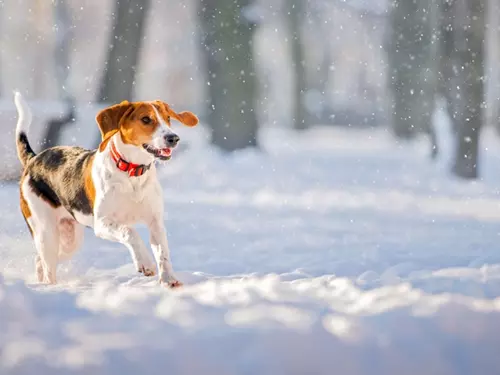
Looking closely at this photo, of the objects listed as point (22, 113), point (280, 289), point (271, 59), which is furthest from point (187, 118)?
point (271, 59)

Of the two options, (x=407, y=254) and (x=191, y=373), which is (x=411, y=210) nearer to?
(x=407, y=254)

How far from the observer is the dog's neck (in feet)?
16.6

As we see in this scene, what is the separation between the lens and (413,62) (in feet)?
57.4

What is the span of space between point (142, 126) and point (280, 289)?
1.34 meters

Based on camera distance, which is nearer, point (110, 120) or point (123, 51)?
point (110, 120)

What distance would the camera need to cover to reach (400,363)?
369 cm

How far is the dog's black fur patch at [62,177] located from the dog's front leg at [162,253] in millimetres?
503

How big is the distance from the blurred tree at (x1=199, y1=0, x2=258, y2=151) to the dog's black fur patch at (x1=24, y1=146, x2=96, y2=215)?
8.65 metres

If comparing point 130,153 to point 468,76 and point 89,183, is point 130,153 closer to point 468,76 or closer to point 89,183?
point 89,183

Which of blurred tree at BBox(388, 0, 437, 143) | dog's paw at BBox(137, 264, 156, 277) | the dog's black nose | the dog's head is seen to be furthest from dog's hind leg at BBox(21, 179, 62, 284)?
blurred tree at BBox(388, 0, 437, 143)

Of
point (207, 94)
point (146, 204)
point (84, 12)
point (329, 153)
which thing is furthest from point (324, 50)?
point (146, 204)

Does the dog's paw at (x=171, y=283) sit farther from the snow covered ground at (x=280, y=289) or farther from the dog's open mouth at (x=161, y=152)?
the dog's open mouth at (x=161, y=152)

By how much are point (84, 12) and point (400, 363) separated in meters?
26.0

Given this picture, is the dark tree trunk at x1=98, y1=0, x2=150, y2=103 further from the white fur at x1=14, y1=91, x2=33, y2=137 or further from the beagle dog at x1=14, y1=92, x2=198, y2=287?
the beagle dog at x1=14, y1=92, x2=198, y2=287
